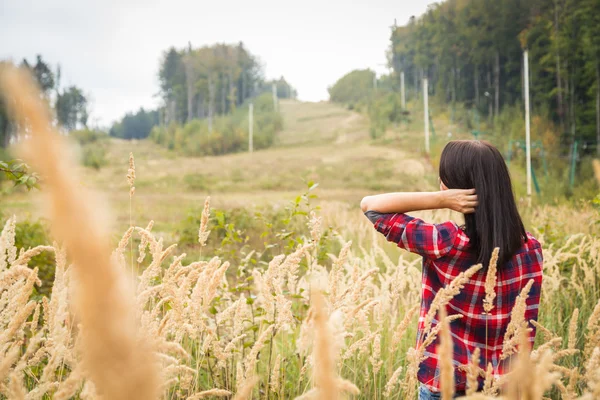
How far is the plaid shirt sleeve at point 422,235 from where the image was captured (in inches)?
78.0

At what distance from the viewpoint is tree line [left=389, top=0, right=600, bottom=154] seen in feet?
76.1

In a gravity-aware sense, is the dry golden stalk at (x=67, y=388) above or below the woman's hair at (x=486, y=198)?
below

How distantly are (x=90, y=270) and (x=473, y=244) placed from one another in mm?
1952

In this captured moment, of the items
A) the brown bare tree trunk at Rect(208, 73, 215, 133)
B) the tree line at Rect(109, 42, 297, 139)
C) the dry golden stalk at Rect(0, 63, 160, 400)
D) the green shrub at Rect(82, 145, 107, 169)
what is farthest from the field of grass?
the tree line at Rect(109, 42, 297, 139)

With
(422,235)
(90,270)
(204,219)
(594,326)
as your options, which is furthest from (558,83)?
(90,270)

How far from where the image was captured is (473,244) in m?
2.07

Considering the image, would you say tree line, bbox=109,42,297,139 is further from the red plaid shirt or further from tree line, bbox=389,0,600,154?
the red plaid shirt

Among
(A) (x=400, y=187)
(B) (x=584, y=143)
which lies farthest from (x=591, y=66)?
(A) (x=400, y=187)

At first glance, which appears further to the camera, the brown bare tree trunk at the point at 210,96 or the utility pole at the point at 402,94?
the brown bare tree trunk at the point at 210,96

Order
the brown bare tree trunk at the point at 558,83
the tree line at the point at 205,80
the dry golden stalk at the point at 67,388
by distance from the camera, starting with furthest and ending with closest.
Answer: the tree line at the point at 205,80
the brown bare tree trunk at the point at 558,83
the dry golden stalk at the point at 67,388

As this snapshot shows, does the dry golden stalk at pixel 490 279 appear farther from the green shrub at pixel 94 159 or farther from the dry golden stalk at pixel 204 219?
the green shrub at pixel 94 159

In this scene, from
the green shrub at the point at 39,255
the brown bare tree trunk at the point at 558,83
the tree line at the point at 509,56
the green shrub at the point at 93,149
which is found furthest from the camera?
the green shrub at the point at 93,149

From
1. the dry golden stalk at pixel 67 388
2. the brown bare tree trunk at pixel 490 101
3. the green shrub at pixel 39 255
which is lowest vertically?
the green shrub at pixel 39 255

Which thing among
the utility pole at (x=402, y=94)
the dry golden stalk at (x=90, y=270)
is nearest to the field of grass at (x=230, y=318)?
the dry golden stalk at (x=90, y=270)
